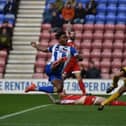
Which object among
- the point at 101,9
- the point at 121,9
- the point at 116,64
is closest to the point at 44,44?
the point at 101,9

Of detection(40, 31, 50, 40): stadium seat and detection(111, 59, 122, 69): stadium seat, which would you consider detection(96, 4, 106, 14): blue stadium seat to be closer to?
detection(40, 31, 50, 40): stadium seat

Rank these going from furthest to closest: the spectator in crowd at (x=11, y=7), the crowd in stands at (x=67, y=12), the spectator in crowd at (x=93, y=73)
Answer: the spectator in crowd at (x=11, y=7) → the crowd in stands at (x=67, y=12) → the spectator in crowd at (x=93, y=73)

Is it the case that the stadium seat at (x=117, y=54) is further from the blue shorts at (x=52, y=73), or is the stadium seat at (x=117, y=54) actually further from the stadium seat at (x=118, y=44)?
the blue shorts at (x=52, y=73)

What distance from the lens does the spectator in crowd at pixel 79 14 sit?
86.2ft

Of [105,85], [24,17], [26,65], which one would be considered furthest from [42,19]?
[105,85]

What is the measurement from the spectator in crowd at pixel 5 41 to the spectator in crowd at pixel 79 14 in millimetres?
3007

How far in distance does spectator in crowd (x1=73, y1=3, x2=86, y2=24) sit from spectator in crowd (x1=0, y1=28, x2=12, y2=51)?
3.01 m

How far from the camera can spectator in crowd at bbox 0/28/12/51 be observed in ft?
83.3

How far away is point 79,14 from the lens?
26.5 metres

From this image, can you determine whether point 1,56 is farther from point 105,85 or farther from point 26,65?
point 105,85

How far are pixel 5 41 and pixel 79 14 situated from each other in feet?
11.1

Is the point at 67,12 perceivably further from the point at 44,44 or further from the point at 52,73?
the point at 52,73

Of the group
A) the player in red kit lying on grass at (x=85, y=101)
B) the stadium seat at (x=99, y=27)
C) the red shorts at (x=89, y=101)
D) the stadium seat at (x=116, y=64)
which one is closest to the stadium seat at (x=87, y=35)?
the stadium seat at (x=99, y=27)

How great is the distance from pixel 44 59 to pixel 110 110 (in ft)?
44.4
